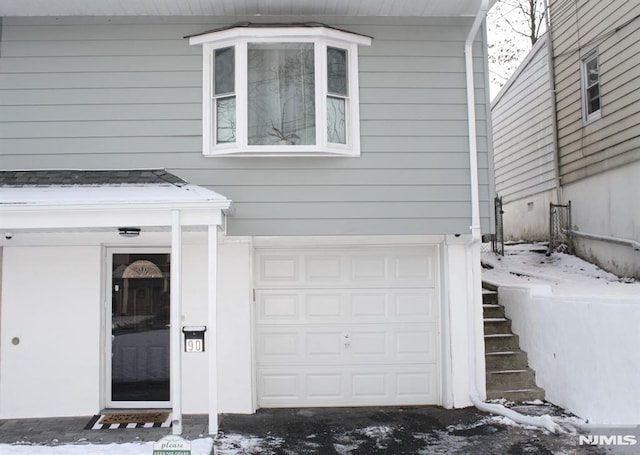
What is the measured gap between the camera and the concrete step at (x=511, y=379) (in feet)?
24.6

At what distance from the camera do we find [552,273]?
9.54 m

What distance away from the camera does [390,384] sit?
7742 mm

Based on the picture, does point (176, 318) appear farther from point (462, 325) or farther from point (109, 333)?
point (462, 325)

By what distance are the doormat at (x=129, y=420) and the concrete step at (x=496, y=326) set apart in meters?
4.45

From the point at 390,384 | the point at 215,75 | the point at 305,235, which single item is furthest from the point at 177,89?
the point at 390,384

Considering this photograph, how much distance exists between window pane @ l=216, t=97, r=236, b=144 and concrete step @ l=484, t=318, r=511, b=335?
4356 mm

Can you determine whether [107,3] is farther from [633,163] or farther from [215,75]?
[633,163]

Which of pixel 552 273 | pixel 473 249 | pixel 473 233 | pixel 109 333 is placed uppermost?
pixel 473 233

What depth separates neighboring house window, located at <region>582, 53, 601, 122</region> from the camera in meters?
10.1

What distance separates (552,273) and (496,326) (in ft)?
6.54

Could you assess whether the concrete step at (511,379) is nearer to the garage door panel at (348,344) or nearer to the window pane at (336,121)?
the garage door panel at (348,344)

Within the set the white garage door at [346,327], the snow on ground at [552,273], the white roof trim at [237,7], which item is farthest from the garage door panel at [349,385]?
the white roof trim at [237,7]
